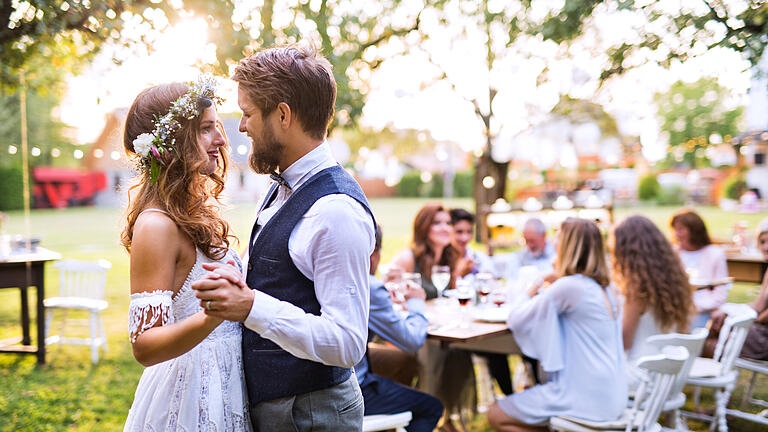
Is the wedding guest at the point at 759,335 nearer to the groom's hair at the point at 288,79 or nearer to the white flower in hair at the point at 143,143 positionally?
the groom's hair at the point at 288,79

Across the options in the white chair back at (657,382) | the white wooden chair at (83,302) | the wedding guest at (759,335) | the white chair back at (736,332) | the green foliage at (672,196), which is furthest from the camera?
the green foliage at (672,196)

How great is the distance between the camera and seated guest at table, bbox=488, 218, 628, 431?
3.22m

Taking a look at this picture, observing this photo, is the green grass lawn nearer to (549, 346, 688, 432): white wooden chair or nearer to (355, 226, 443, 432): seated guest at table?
(355, 226, 443, 432): seated guest at table

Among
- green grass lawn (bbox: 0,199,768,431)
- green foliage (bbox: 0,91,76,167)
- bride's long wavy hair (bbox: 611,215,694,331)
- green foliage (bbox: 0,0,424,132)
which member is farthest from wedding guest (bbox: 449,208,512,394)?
green foliage (bbox: 0,91,76,167)

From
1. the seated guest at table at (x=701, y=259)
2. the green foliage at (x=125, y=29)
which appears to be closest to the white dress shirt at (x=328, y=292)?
the green foliage at (x=125, y=29)

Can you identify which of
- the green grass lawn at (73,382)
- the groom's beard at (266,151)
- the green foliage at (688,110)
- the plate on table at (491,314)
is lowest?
the green grass lawn at (73,382)

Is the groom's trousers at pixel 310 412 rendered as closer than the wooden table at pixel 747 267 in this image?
Yes

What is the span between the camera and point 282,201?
1585 millimetres

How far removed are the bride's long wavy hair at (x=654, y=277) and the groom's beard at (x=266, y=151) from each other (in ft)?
9.45

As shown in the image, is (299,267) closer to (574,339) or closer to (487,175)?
(574,339)

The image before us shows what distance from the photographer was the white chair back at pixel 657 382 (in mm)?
2844

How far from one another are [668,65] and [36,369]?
5.32 metres

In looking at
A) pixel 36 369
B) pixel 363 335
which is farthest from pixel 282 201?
pixel 36 369

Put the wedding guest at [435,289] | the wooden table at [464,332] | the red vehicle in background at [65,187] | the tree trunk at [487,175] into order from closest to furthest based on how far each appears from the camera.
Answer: the wooden table at [464,332] → the wedding guest at [435,289] → the red vehicle in background at [65,187] → the tree trunk at [487,175]
